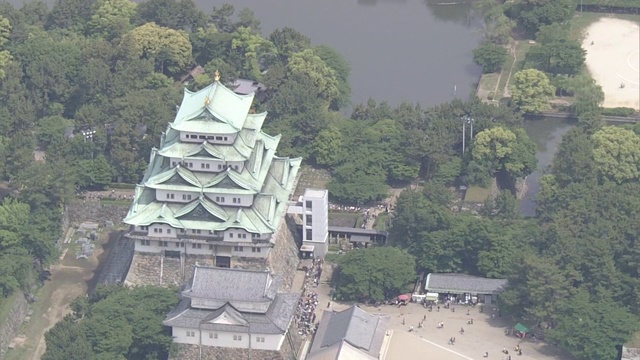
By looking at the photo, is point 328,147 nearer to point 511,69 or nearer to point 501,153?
point 501,153

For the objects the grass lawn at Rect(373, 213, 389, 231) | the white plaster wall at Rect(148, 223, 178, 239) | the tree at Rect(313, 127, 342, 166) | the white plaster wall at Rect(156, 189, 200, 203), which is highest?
the tree at Rect(313, 127, 342, 166)

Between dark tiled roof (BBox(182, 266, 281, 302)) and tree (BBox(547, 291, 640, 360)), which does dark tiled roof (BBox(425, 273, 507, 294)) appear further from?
dark tiled roof (BBox(182, 266, 281, 302))

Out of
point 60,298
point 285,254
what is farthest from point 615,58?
point 60,298

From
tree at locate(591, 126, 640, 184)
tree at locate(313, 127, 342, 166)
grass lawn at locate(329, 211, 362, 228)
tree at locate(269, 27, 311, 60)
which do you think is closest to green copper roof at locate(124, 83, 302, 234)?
grass lawn at locate(329, 211, 362, 228)

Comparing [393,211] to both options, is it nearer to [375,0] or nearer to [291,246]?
[291,246]

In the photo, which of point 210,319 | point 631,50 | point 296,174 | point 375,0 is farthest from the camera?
point 375,0

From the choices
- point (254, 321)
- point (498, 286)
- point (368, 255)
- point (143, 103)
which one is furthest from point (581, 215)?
point (143, 103)

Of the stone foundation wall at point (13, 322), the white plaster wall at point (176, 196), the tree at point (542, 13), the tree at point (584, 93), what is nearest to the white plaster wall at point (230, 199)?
the white plaster wall at point (176, 196)
